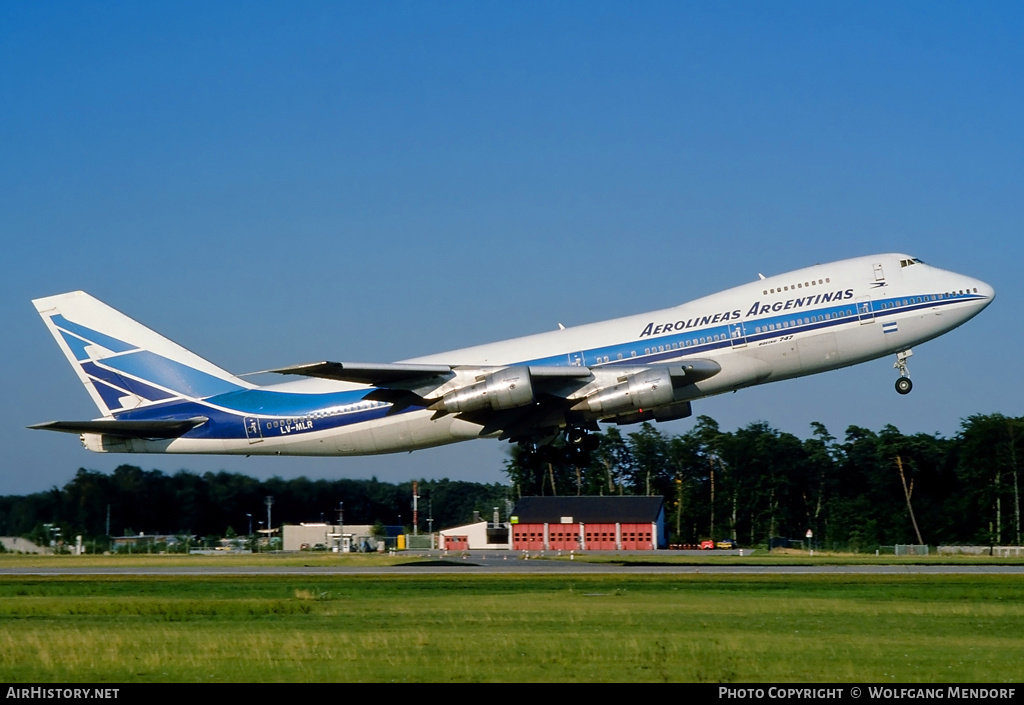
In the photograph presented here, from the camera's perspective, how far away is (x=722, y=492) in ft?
334

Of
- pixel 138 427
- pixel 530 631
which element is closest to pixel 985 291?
pixel 530 631

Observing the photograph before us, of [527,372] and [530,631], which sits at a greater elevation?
[527,372]

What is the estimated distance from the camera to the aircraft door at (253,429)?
42781 millimetres

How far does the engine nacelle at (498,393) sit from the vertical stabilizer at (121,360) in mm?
9435

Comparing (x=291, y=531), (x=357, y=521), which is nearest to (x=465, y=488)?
(x=357, y=521)

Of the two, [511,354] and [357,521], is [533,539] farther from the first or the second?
[511,354]

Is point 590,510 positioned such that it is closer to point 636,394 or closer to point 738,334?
point 738,334

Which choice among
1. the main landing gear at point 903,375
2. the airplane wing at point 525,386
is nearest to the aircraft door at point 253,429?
the airplane wing at point 525,386

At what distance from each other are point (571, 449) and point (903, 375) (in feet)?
38.6

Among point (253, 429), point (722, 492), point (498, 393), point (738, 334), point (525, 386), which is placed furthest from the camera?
point (722, 492)

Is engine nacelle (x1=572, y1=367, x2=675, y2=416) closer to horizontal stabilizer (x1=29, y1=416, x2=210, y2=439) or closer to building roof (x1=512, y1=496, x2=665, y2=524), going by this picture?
horizontal stabilizer (x1=29, y1=416, x2=210, y2=439)

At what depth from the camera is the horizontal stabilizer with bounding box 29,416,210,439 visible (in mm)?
41656

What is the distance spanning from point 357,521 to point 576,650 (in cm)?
7520

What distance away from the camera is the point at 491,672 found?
18.6m
